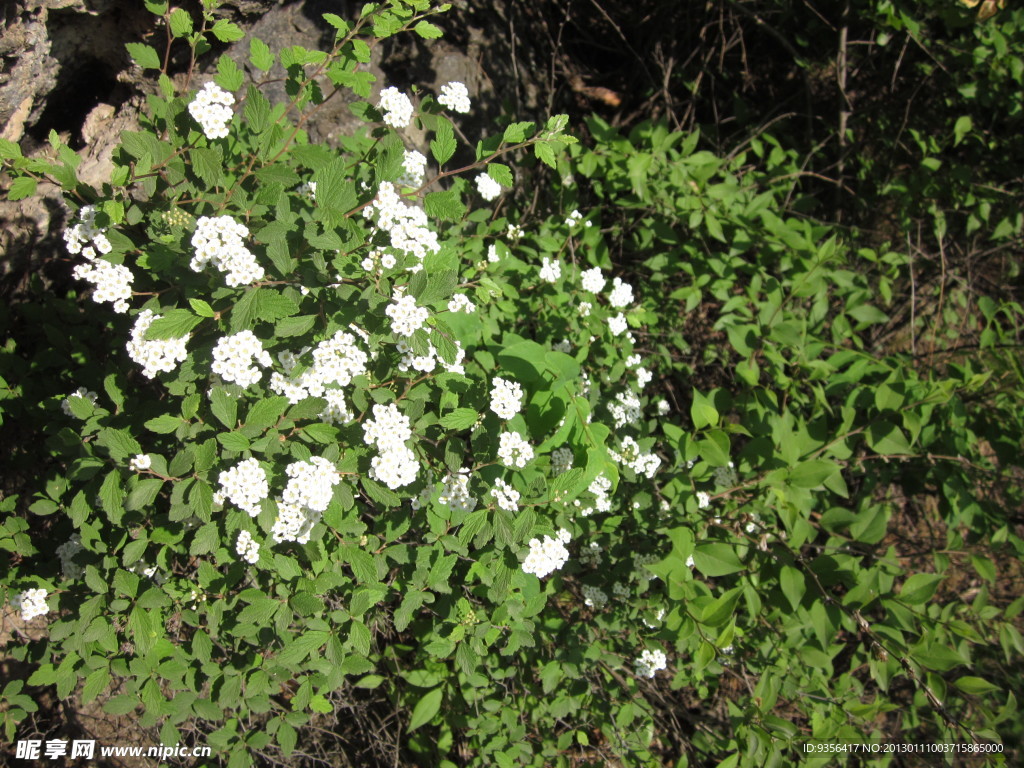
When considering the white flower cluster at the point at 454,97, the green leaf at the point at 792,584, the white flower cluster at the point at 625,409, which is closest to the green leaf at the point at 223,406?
the white flower cluster at the point at 454,97

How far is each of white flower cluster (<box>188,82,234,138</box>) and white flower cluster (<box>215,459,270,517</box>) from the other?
0.96m

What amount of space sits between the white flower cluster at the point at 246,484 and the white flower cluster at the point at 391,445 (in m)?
0.30

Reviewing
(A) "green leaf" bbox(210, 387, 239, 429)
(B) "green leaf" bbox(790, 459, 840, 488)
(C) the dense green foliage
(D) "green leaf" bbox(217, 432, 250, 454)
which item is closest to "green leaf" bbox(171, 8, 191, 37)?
(C) the dense green foliage

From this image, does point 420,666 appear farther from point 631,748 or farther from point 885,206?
point 885,206

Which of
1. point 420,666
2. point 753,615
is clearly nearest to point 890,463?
point 753,615

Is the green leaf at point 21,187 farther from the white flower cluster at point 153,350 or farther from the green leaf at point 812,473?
the green leaf at point 812,473

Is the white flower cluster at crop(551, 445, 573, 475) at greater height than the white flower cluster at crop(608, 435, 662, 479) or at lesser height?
greater

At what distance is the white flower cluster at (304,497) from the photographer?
1.67 m

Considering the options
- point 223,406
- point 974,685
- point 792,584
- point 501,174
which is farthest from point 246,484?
point 974,685

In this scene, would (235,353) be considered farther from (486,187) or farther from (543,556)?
(486,187)

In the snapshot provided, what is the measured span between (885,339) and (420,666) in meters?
3.68

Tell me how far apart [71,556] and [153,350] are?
42.5 inches

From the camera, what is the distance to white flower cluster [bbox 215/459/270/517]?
1.67 m

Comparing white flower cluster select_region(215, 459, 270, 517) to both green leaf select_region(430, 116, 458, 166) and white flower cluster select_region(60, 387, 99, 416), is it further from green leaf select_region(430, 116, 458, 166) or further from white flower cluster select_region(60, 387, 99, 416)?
green leaf select_region(430, 116, 458, 166)
